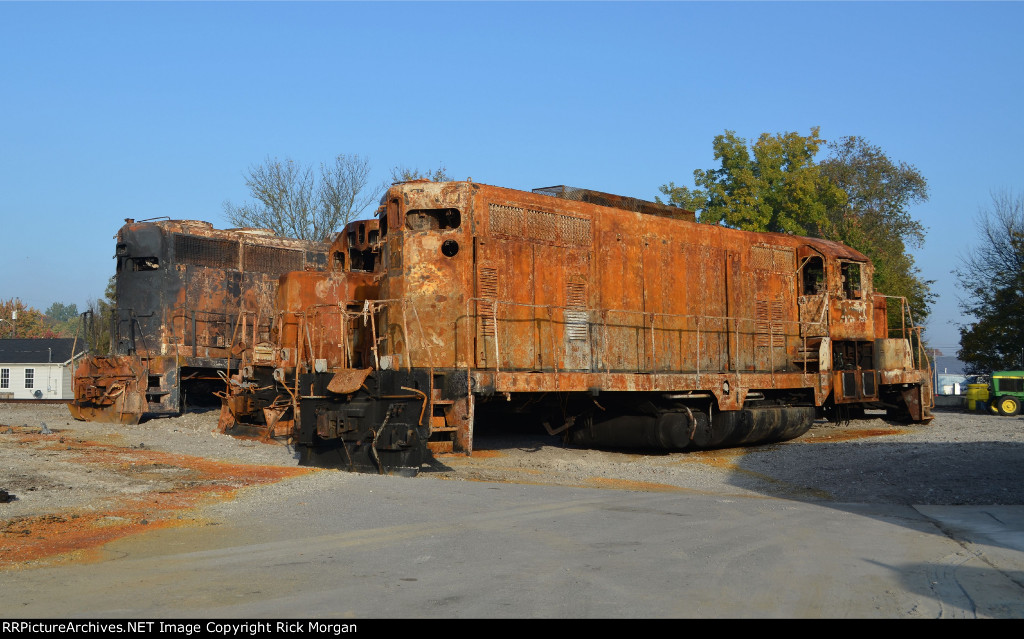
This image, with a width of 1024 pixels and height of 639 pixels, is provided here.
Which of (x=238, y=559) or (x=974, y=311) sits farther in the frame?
(x=974, y=311)

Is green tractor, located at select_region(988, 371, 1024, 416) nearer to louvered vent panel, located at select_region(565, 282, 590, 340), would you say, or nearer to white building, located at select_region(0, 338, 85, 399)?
louvered vent panel, located at select_region(565, 282, 590, 340)

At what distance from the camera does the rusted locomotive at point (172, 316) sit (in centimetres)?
1953

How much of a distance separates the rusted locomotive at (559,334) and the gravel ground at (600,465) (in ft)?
2.34

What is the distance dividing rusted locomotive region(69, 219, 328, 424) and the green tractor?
838 inches

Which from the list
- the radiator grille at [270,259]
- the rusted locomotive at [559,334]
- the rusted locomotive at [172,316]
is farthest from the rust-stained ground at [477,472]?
the radiator grille at [270,259]

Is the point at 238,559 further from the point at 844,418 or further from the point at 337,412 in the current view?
the point at 844,418

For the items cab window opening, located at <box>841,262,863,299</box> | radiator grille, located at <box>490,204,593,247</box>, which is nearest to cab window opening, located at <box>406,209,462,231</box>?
radiator grille, located at <box>490,204,593,247</box>

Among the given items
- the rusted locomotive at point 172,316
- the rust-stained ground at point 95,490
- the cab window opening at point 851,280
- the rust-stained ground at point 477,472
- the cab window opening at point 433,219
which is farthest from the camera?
the rusted locomotive at point 172,316

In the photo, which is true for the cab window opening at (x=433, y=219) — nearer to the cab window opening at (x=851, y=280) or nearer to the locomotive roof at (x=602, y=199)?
the locomotive roof at (x=602, y=199)

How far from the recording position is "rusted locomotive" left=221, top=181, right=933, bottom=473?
12406 mm

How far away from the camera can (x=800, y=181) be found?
126 feet

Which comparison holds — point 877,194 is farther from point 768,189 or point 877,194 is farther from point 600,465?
point 600,465
